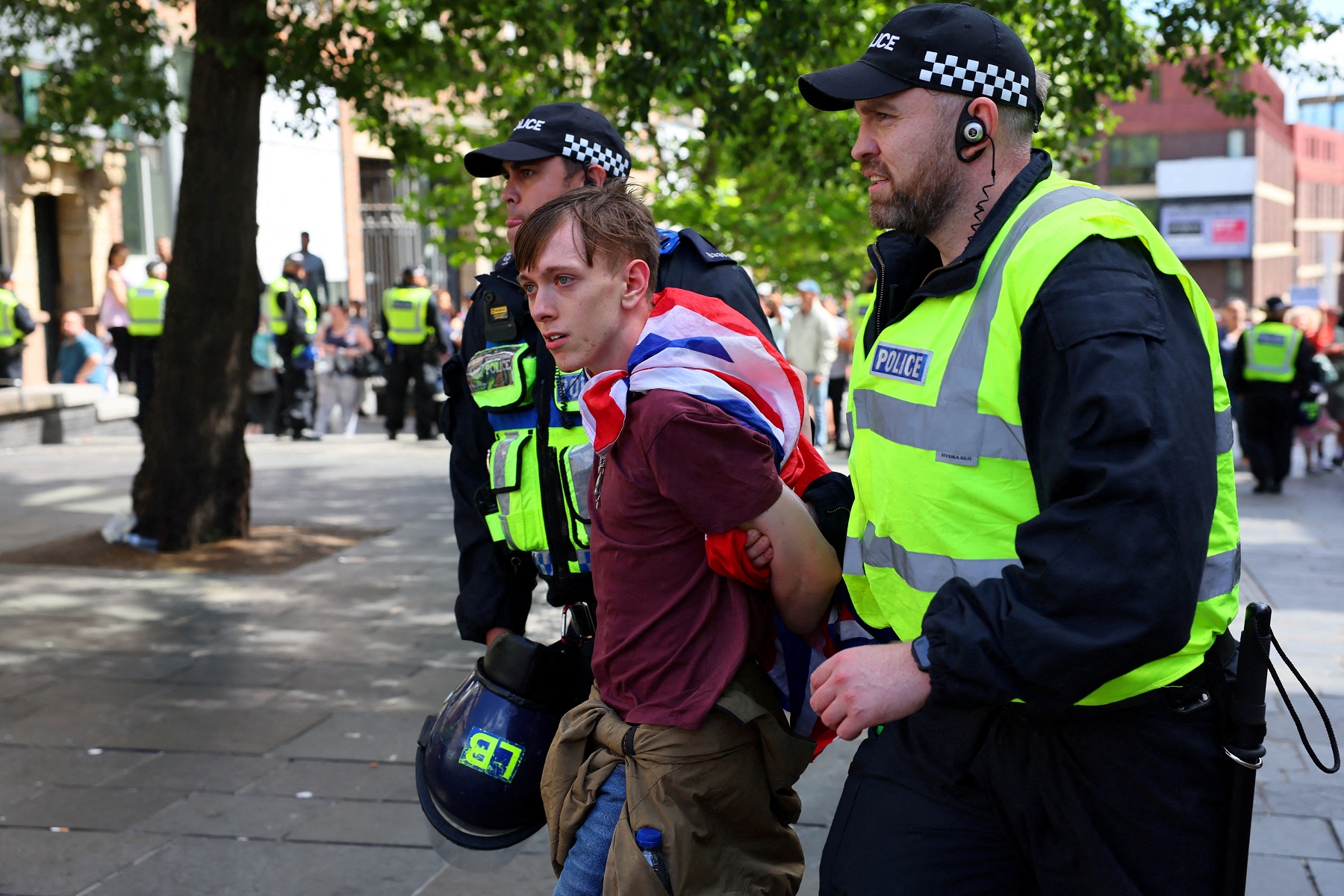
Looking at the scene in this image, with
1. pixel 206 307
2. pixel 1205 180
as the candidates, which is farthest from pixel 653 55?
pixel 1205 180

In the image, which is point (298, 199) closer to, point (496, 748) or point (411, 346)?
point (411, 346)

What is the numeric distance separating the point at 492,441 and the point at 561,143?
71cm

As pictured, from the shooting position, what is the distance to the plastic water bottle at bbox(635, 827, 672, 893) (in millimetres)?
2303

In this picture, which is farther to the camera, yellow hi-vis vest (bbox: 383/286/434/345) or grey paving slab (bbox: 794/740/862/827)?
yellow hi-vis vest (bbox: 383/286/434/345)

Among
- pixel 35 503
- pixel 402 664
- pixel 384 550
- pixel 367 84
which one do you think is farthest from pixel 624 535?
pixel 35 503

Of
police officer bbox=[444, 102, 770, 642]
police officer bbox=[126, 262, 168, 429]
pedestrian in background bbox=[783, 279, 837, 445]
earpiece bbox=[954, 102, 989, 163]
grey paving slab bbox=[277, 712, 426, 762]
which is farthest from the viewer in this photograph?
pedestrian in background bbox=[783, 279, 837, 445]

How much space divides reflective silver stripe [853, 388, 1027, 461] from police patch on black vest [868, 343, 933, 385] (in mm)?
34

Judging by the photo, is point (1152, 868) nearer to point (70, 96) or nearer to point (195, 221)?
point (195, 221)

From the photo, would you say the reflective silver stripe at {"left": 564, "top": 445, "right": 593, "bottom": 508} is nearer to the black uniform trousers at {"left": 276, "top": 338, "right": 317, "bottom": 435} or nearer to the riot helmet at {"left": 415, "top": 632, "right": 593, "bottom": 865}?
the riot helmet at {"left": 415, "top": 632, "right": 593, "bottom": 865}

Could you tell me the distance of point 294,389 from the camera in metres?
15.5

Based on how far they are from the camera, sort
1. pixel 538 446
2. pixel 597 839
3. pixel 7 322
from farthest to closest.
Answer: pixel 7 322 < pixel 538 446 < pixel 597 839

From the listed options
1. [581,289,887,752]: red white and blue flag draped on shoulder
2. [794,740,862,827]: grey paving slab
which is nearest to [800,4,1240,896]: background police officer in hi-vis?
[581,289,887,752]: red white and blue flag draped on shoulder

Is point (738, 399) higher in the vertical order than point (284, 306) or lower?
lower

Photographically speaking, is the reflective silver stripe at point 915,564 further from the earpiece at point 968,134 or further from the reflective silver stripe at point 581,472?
the reflective silver stripe at point 581,472
